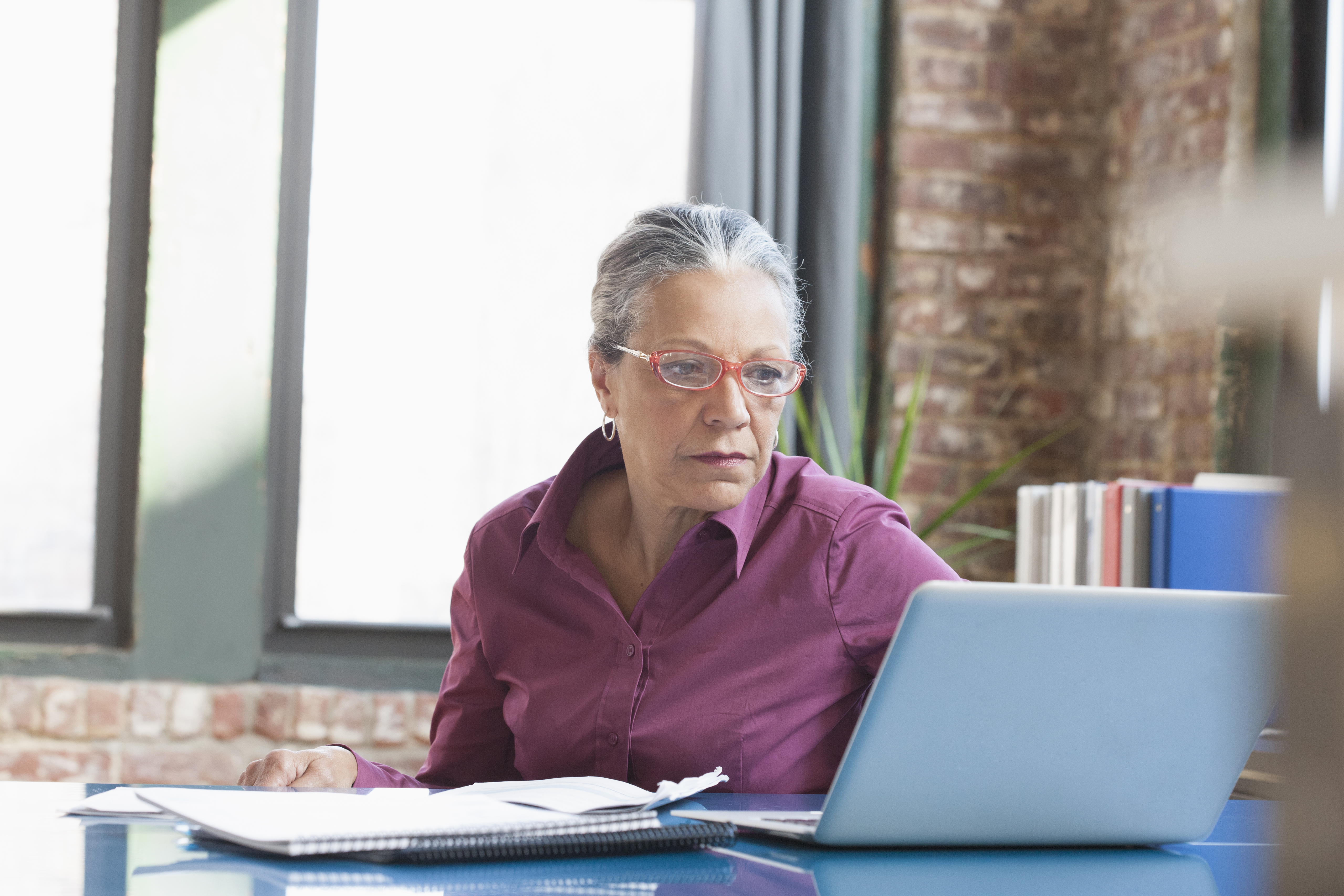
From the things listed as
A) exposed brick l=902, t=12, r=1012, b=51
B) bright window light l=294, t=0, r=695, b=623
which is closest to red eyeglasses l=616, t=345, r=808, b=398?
bright window light l=294, t=0, r=695, b=623

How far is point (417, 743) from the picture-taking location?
8.94ft

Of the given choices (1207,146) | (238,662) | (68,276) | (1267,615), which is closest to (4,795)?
(1267,615)

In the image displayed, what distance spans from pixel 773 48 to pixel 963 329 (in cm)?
78

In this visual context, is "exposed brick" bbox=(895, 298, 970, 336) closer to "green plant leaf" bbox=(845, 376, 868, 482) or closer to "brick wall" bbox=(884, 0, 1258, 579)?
"brick wall" bbox=(884, 0, 1258, 579)

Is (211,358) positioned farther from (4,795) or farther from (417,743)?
(4,795)

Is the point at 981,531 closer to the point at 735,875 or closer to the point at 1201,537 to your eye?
the point at 1201,537

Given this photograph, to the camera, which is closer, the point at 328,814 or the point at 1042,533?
the point at 328,814

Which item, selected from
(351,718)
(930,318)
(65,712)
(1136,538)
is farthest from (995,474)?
(65,712)

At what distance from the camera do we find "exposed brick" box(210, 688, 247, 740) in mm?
2660

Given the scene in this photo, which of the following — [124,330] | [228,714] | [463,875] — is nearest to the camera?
[463,875]

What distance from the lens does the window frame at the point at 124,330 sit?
108 inches

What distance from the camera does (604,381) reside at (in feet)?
5.51

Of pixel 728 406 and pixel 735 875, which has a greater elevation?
pixel 728 406

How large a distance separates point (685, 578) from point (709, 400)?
0.21 m
